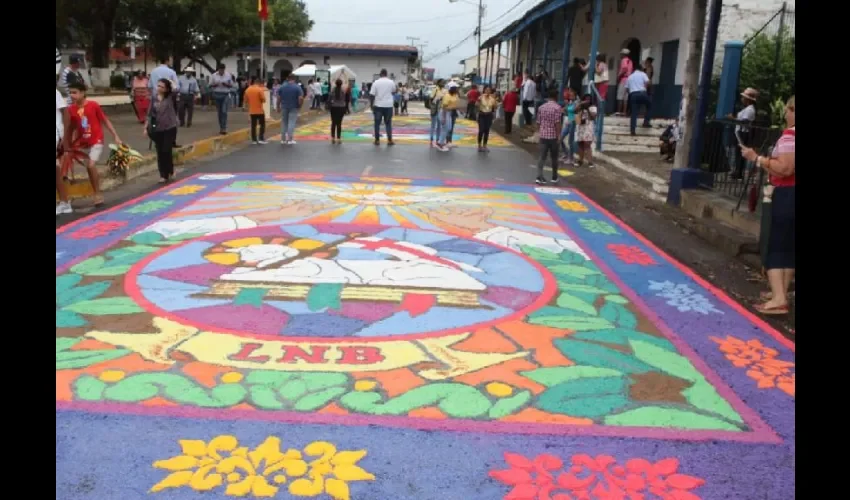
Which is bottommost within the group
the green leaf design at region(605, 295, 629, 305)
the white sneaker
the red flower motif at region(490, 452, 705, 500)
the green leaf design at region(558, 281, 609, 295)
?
the red flower motif at region(490, 452, 705, 500)

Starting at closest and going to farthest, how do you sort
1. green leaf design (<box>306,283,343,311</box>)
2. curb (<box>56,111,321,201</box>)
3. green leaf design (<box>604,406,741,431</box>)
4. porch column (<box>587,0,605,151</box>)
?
green leaf design (<box>604,406,741,431</box>), green leaf design (<box>306,283,343,311</box>), curb (<box>56,111,321,201</box>), porch column (<box>587,0,605,151</box>)

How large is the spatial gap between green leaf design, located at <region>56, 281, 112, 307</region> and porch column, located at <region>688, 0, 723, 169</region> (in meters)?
8.42

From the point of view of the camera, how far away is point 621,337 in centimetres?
503

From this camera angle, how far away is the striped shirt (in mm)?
11969

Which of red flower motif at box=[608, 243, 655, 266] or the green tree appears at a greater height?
the green tree

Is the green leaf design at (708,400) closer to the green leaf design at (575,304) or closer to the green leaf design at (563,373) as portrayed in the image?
the green leaf design at (563,373)

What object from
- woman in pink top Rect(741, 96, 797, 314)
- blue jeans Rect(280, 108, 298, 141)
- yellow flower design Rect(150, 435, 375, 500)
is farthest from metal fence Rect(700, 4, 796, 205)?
blue jeans Rect(280, 108, 298, 141)

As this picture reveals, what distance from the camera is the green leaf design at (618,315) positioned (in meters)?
5.35

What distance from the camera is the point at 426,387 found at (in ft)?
13.3

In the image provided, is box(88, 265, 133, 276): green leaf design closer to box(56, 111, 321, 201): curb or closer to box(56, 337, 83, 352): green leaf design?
box(56, 337, 83, 352): green leaf design

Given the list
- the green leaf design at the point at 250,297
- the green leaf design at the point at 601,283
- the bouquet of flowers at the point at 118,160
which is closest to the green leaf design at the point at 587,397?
the green leaf design at the point at 601,283

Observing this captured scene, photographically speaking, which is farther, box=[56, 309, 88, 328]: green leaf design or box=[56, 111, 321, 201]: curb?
box=[56, 111, 321, 201]: curb
